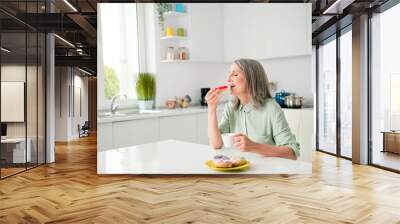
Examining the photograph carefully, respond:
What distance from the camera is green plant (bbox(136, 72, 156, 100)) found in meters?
3.96

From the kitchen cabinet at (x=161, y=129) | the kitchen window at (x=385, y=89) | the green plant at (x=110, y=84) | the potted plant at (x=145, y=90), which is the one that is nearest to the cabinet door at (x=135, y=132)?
the kitchen cabinet at (x=161, y=129)

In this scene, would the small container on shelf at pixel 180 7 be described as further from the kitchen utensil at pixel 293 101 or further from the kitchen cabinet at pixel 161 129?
the kitchen utensil at pixel 293 101

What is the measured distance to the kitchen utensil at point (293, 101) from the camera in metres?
3.84

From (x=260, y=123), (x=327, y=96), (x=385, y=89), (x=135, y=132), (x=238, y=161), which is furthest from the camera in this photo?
(x=327, y=96)

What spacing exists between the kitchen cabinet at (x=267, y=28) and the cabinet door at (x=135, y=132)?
106cm

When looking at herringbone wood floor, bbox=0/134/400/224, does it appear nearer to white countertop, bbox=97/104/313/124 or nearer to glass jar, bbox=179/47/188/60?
white countertop, bbox=97/104/313/124

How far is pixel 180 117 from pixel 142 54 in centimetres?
77

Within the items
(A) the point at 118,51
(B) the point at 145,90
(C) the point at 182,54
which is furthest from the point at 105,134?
(C) the point at 182,54

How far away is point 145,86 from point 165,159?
78cm

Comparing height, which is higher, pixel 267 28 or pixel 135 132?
pixel 267 28

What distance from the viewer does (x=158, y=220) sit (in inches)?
116

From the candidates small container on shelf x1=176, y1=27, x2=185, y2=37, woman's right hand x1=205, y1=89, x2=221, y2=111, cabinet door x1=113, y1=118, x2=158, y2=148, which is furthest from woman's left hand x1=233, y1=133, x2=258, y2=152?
small container on shelf x1=176, y1=27, x2=185, y2=37

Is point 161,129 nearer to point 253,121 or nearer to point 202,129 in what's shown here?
point 202,129

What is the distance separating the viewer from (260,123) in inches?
142
